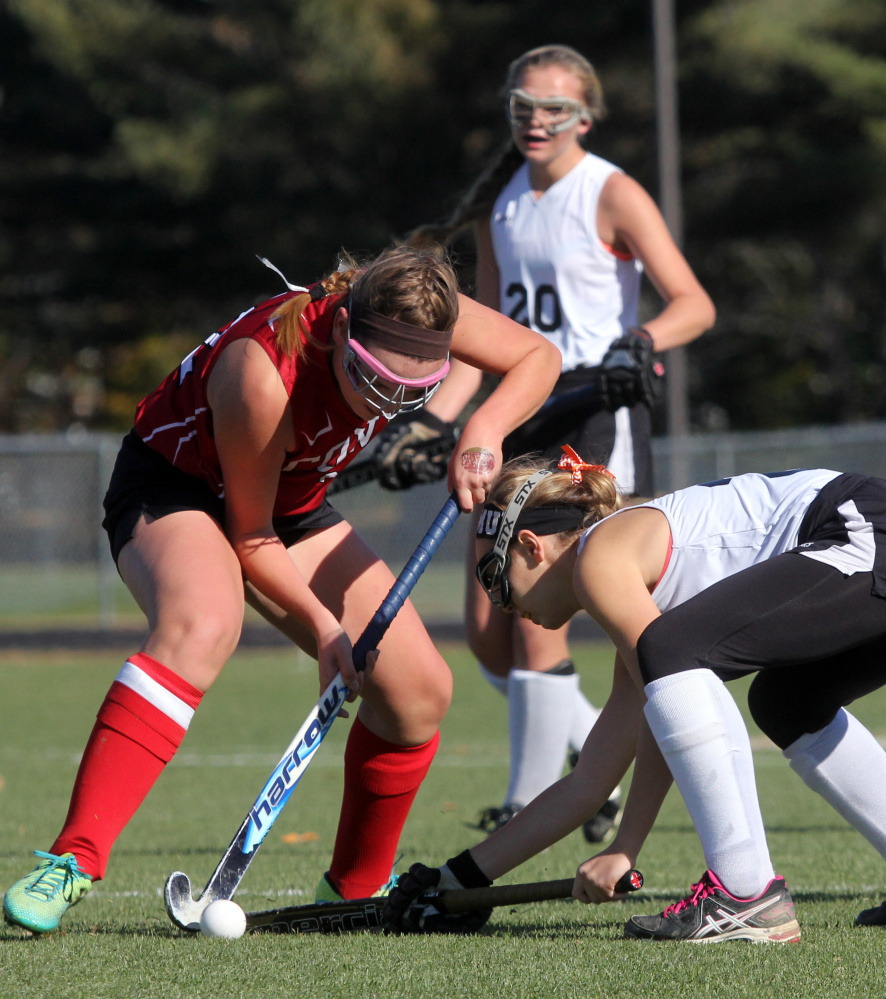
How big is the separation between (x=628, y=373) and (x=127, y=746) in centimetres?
196

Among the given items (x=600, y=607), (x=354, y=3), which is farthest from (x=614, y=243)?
(x=354, y=3)

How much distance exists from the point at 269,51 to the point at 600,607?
19399 millimetres

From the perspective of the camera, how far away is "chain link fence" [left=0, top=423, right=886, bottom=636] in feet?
51.8

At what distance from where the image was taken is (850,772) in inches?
122

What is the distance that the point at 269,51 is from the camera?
2056 centimetres

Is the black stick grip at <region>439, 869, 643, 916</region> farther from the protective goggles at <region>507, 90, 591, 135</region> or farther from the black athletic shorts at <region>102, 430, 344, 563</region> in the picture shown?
the protective goggles at <region>507, 90, 591, 135</region>

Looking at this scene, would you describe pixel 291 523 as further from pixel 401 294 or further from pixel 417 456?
pixel 417 456

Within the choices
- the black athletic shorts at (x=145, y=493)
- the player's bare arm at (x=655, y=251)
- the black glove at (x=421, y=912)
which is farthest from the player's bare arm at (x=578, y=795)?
the player's bare arm at (x=655, y=251)

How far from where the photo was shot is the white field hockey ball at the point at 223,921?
2857mm

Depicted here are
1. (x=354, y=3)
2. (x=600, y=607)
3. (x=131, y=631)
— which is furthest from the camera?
(x=354, y=3)

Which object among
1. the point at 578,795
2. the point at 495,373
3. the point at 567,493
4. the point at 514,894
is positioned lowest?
the point at 514,894

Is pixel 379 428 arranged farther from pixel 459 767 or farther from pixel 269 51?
pixel 269 51

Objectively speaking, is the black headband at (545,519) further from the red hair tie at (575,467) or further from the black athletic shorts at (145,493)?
the black athletic shorts at (145,493)

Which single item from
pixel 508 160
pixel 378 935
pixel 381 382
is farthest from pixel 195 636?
pixel 508 160
